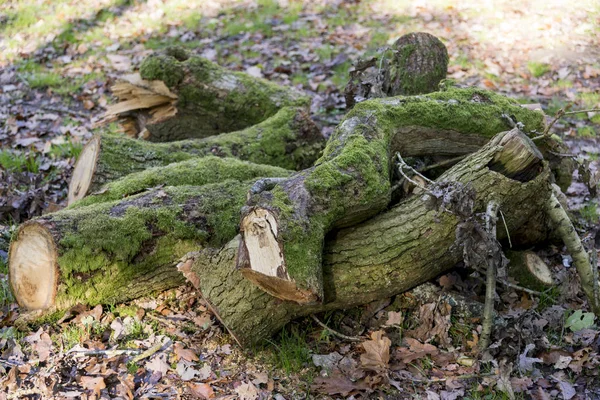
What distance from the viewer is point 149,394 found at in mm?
3465

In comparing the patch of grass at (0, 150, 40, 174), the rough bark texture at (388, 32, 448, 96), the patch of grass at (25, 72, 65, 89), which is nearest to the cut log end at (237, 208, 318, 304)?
the rough bark texture at (388, 32, 448, 96)

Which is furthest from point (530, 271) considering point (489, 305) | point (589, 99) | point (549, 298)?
point (589, 99)

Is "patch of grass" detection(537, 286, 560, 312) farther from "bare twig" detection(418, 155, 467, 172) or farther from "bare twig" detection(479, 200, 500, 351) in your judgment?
"bare twig" detection(418, 155, 467, 172)

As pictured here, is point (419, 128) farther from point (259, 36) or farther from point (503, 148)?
point (259, 36)

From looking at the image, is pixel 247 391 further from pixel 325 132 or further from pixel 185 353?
pixel 325 132

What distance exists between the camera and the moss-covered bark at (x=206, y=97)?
5891 millimetres

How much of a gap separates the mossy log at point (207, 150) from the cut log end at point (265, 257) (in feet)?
6.43

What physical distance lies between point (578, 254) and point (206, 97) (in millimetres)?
3866

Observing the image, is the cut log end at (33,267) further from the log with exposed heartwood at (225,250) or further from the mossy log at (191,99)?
the mossy log at (191,99)

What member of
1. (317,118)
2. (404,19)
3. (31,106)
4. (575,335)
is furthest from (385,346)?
(404,19)

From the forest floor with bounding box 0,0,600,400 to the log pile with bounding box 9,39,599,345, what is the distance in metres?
0.23

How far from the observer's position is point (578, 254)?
4.05 m

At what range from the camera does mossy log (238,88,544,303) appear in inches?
131

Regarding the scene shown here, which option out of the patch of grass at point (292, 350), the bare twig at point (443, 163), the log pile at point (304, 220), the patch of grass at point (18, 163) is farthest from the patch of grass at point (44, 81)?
the patch of grass at point (292, 350)
